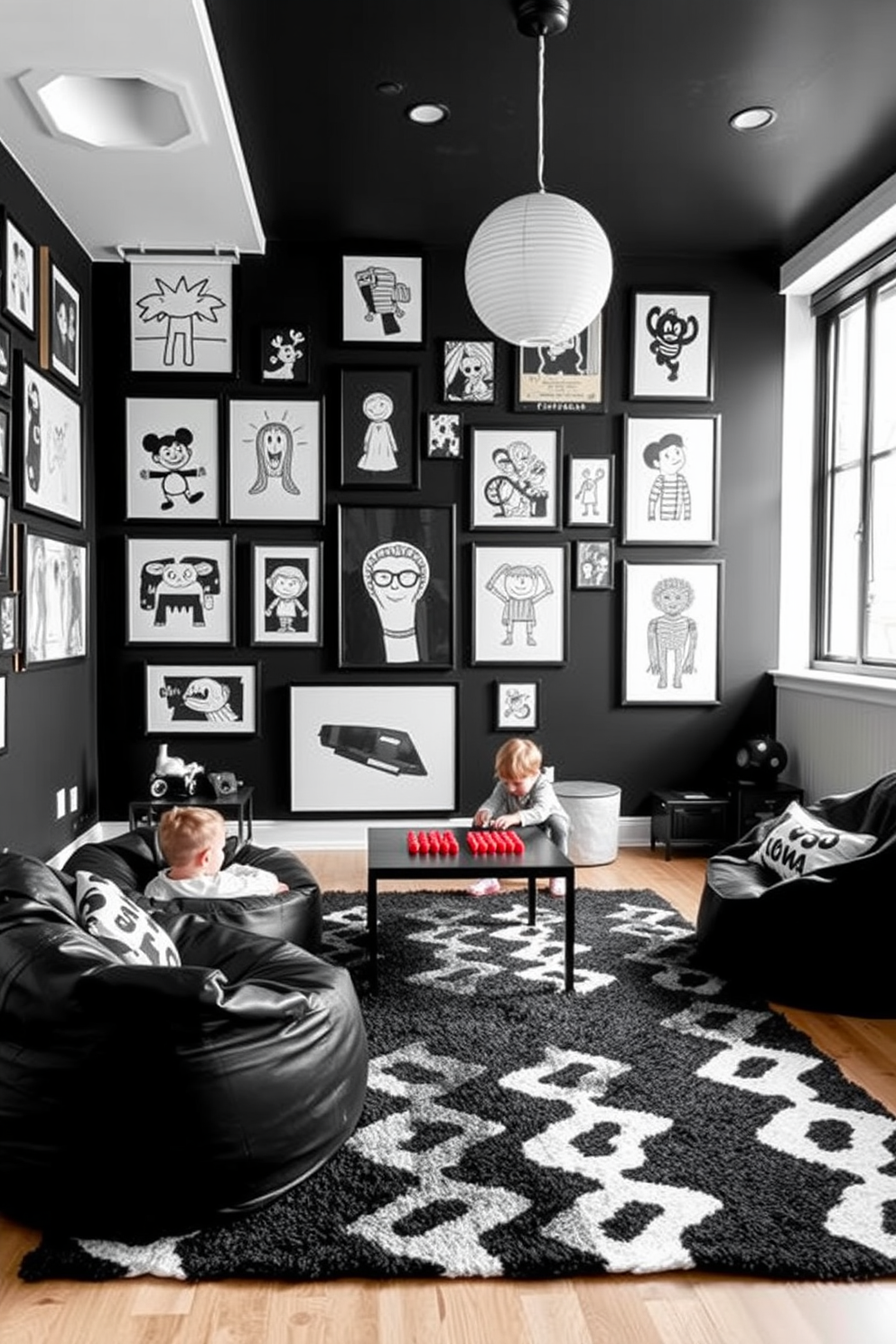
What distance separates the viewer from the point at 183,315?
5723 millimetres

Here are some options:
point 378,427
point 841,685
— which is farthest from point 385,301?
point 841,685

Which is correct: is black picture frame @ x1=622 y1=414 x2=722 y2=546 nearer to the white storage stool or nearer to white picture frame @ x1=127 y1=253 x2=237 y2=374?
the white storage stool

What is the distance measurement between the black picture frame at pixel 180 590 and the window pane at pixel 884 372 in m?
3.24

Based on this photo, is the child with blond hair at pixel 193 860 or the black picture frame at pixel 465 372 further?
the black picture frame at pixel 465 372

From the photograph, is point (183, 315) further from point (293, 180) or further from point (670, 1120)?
point (670, 1120)

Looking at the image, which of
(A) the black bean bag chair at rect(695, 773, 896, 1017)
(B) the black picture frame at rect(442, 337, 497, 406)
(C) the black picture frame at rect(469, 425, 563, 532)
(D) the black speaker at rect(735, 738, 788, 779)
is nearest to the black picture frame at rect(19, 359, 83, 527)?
(B) the black picture frame at rect(442, 337, 497, 406)

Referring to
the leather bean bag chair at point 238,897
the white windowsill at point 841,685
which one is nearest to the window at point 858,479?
the white windowsill at point 841,685

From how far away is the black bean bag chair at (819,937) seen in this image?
341 cm

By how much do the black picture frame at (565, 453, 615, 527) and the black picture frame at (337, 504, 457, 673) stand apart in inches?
25.0

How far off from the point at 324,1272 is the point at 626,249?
16.9 feet

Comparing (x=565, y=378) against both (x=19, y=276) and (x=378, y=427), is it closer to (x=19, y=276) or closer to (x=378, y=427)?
(x=378, y=427)

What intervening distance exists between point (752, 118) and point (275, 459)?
2732 mm

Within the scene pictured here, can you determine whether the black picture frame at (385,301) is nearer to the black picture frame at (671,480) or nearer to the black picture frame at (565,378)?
the black picture frame at (565,378)

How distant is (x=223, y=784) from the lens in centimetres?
532
